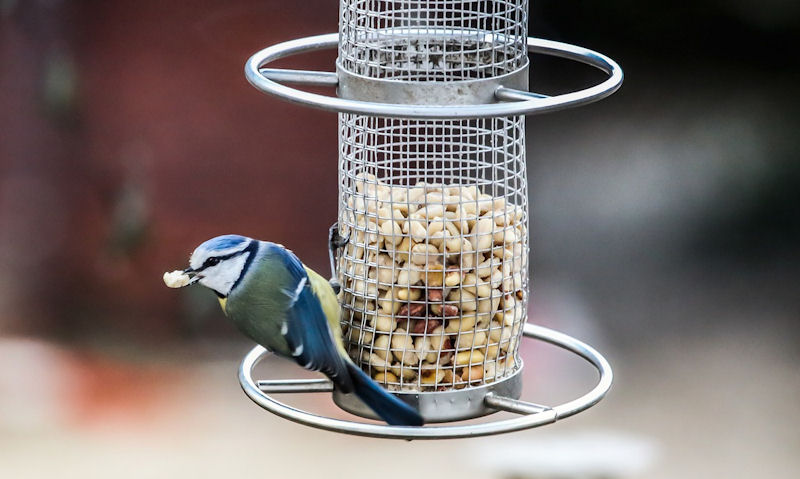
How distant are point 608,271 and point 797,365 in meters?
1.00

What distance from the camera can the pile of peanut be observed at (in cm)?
270

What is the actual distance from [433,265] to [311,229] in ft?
8.90

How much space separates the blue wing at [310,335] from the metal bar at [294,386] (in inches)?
2.7

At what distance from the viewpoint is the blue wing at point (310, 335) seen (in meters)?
2.62

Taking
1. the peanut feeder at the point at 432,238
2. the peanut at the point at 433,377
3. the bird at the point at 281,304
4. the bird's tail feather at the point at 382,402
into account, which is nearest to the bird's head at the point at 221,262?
the bird at the point at 281,304

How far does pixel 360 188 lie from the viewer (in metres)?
2.78

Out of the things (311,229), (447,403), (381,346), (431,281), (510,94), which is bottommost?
(311,229)

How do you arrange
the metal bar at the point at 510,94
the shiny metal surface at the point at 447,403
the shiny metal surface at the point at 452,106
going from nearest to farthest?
the shiny metal surface at the point at 452,106 < the metal bar at the point at 510,94 < the shiny metal surface at the point at 447,403

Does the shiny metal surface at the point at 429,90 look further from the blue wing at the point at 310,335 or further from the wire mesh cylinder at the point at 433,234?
the blue wing at the point at 310,335

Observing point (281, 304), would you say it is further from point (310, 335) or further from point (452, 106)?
point (452, 106)

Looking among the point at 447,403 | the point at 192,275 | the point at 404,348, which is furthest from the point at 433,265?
the point at 192,275

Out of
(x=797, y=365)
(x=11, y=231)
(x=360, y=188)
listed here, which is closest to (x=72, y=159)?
(x=11, y=231)

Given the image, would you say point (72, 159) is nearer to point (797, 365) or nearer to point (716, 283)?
point (716, 283)

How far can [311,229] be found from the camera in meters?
5.38
